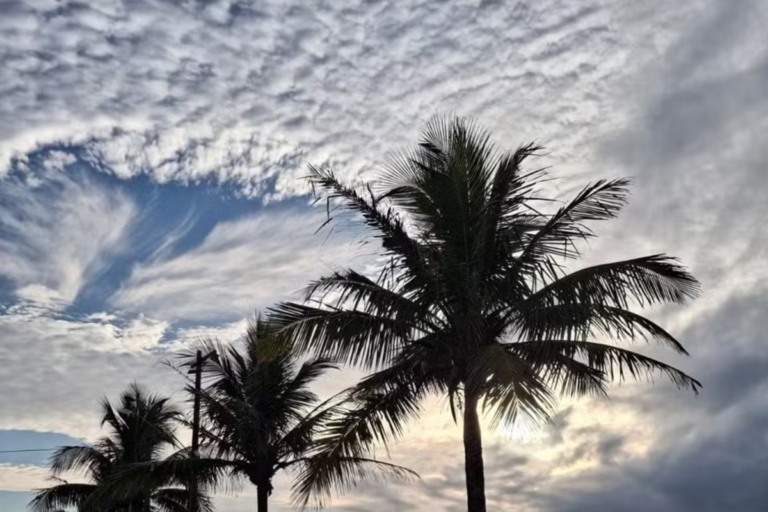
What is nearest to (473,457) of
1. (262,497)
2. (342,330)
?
(342,330)

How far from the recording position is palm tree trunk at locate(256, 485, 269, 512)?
2152 centimetres

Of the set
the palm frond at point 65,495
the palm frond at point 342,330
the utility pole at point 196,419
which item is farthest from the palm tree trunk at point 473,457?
the palm frond at point 65,495

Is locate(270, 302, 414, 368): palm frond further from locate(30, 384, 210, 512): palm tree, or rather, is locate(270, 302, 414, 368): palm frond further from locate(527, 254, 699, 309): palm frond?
locate(30, 384, 210, 512): palm tree

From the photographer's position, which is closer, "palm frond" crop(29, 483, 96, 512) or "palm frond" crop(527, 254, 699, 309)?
"palm frond" crop(527, 254, 699, 309)

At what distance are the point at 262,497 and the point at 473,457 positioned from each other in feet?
34.0

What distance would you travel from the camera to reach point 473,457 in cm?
1299

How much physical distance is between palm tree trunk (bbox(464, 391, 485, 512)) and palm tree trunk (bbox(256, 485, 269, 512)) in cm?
1011

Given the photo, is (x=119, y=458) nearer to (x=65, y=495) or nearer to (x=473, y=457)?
(x=65, y=495)

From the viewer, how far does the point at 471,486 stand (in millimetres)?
12766

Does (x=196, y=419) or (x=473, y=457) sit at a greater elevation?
(x=196, y=419)

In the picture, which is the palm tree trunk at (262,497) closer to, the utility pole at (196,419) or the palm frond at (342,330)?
the utility pole at (196,419)

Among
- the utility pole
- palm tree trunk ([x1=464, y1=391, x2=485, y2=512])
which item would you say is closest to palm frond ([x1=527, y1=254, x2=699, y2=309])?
palm tree trunk ([x1=464, y1=391, x2=485, y2=512])

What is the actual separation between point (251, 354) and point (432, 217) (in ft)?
35.6

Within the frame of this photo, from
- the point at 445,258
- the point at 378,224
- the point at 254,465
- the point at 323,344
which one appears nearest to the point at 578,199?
the point at 445,258
